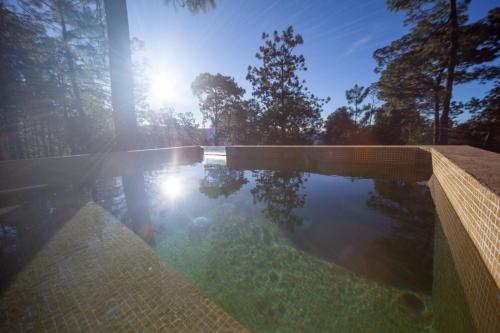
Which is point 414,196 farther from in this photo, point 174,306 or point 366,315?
point 174,306

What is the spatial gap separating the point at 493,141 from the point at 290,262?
1915cm

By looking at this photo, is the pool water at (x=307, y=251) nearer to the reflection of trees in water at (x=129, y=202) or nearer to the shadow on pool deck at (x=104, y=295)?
the reflection of trees in water at (x=129, y=202)

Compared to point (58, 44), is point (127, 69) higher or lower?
lower

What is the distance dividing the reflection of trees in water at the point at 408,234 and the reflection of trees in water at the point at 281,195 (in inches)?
50.2

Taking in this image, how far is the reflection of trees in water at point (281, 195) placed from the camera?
331 centimetres

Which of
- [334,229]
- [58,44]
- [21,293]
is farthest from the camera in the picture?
[58,44]

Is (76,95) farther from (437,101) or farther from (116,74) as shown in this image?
(437,101)

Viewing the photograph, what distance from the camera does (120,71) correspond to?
7.90 m

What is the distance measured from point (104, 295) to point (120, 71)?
937 centimetres

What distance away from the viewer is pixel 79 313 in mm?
1393

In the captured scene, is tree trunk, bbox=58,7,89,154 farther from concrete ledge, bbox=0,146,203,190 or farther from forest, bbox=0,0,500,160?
concrete ledge, bbox=0,146,203,190

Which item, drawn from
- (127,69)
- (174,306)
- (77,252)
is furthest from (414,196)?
(127,69)

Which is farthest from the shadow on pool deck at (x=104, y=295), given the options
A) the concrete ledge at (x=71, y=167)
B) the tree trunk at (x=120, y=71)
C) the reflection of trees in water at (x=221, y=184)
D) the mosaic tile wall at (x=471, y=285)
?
the tree trunk at (x=120, y=71)

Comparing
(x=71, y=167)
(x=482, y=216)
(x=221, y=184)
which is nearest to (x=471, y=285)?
(x=482, y=216)
